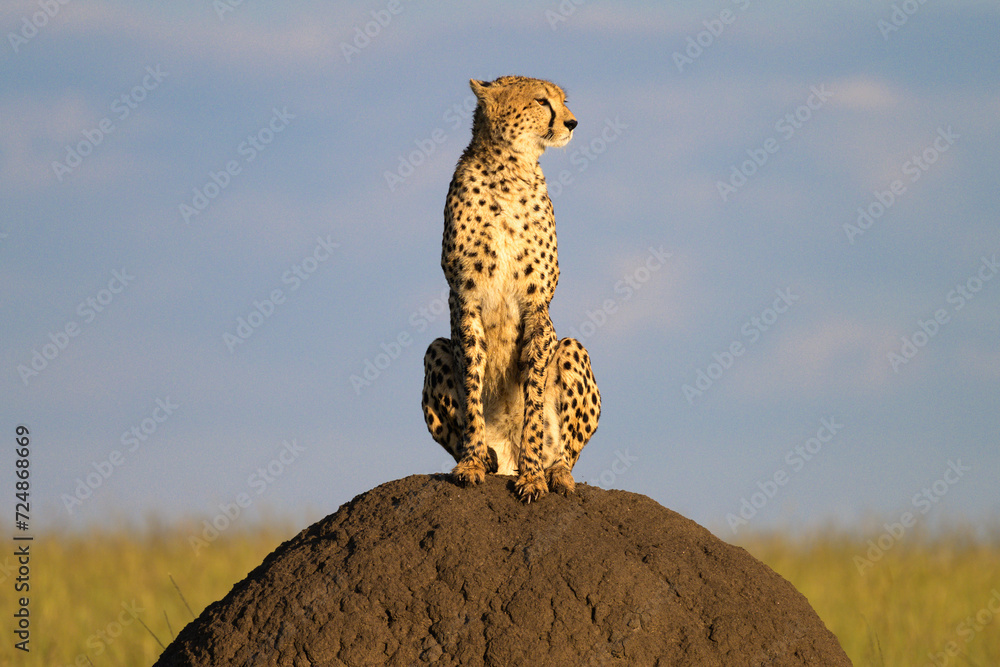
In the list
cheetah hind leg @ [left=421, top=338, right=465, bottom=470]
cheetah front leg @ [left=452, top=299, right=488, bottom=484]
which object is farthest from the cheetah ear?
cheetah hind leg @ [left=421, top=338, right=465, bottom=470]

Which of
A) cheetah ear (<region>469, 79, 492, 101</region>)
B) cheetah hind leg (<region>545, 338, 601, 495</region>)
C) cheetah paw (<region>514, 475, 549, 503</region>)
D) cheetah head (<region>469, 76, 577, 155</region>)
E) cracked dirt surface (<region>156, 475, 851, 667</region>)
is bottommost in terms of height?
cracked dirt surface (<region>156, 475, 851, 667</region>)

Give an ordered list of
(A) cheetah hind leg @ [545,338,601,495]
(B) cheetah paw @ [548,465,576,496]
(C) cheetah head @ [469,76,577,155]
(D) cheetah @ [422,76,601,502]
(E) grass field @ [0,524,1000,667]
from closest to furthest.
→ 1. (B) cheetah paw @ [548,465,576,496]
2. (D) cheetah @ [422,76,601,502]
3. (C) cheetah head @ [469,76,577,155]
4. (A) cheetah hind leg @ [545,338,601,495]
5. (E) grass field @ [0,524,1000,667]

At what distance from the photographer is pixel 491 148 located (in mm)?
6602

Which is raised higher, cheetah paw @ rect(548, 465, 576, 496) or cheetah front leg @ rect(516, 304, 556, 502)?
cheetah front leg @ rect(516, 304, 556, 502)

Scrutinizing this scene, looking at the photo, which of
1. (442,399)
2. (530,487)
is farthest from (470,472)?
(442,399)

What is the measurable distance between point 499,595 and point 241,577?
7.64 meters

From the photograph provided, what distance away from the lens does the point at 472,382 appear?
6215mm

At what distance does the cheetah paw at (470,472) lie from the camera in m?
5.80

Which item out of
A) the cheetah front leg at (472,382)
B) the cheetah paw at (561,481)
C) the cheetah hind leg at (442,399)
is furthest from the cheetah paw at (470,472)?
the cheetah hind leg at (442,399)

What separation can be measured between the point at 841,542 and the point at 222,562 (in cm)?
785

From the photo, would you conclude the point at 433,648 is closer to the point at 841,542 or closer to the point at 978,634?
the point at 978,634

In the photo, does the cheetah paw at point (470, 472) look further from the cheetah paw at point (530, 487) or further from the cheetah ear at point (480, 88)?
the cheetah ear at point (480, 88)

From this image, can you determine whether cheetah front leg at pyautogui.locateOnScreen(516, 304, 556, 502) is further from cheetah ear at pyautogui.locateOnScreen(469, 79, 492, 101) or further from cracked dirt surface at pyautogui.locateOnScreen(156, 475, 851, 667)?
cheetah ear at pyautogui.locateOnScreen(469, 79, 492, 101)

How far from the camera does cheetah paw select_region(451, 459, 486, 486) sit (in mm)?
5801
